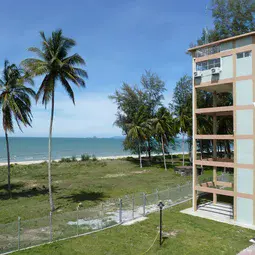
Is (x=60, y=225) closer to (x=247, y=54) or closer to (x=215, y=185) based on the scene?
(x=215, y=185)

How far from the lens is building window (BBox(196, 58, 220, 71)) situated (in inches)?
694

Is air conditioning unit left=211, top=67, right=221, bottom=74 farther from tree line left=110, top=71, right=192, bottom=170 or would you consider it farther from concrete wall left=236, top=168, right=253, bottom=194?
tree line left=110, top=71, right=192, bottom=170

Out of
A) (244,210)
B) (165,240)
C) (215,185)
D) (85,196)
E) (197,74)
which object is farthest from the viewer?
(85,196)

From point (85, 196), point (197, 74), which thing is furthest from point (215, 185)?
point (85, 196)

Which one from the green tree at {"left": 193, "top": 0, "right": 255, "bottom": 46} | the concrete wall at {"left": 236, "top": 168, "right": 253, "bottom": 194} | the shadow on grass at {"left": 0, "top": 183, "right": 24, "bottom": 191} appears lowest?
the shadow on grass at {"left": 0, "top": 183, "right": 24, "bottom": 191}

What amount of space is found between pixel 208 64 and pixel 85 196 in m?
14.9

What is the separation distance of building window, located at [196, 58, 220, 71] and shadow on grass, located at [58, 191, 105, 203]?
13.2 metres

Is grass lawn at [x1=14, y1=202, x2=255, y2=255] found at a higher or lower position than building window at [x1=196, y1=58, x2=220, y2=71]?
lower

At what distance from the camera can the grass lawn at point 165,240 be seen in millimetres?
11938

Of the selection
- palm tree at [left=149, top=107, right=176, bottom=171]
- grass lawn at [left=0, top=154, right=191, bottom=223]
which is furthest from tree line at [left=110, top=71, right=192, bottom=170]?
grass lawn at [left=0, top=154, right=191, bottom=223]

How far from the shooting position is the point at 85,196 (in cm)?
2289

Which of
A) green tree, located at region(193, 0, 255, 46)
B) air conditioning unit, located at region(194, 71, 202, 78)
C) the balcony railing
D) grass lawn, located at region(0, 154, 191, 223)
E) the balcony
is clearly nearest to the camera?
the balcony

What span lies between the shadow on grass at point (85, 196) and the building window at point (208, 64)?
1320 cm

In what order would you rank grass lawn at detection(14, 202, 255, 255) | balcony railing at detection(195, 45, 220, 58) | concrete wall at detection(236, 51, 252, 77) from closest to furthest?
grass lawn at detection(14, 202, 255, 255), concrete wall at detection(236, 51, 252, 77), balcony railing at detection(195, 45, 220, 58)
